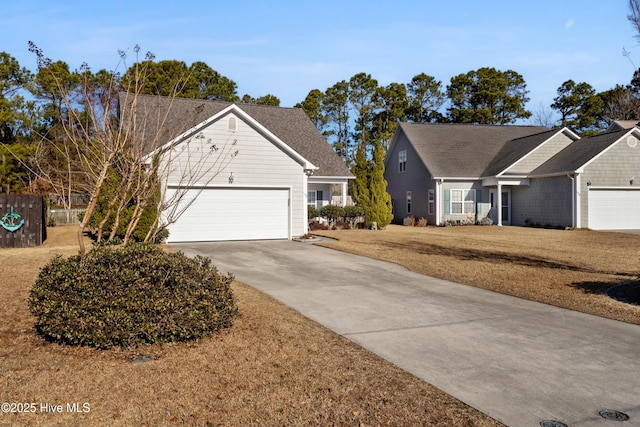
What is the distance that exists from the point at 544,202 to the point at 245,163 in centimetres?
1819

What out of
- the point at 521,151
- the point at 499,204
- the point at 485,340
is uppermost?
the point at 521,151

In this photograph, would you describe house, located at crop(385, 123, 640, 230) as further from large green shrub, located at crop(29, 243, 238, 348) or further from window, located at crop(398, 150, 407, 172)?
large green shrub, located at crop(29, 243, 238, 348)

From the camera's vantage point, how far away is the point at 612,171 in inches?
1040

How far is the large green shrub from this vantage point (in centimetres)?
582

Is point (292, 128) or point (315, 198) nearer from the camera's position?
point (315, 198)

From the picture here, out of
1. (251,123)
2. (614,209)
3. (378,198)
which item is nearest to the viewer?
(251,123)

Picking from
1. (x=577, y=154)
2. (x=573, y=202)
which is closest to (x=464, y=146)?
(x=577, y=154)

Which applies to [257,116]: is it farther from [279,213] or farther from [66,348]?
[66,348]

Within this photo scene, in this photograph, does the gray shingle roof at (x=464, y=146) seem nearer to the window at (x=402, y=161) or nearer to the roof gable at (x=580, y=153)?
the window at (x=402, y=161)

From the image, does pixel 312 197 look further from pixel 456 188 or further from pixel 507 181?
pixel 507 181

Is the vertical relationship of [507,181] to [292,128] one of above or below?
below

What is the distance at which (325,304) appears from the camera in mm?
8742

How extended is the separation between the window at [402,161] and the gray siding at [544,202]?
731 centimetres

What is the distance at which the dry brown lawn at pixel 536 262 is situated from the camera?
31.2 feet
